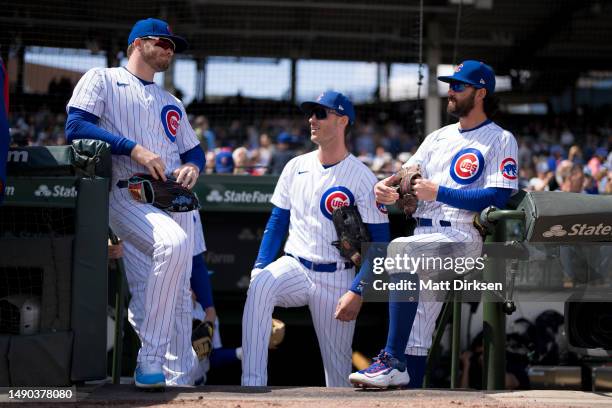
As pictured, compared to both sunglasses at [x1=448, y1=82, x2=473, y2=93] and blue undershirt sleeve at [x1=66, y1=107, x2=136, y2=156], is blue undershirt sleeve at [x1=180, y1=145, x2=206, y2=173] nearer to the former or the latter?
blue undershirt sleeve at [x1=66, y1=107, x2=136, y2=156]

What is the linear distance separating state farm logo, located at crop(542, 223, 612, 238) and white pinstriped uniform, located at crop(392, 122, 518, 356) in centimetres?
43

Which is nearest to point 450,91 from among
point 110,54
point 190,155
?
point 190,155

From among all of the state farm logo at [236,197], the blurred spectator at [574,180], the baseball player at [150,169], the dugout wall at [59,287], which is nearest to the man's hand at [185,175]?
the baseball player at [150,169]

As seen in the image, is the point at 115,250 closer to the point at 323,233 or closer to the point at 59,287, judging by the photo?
the point at 59,287

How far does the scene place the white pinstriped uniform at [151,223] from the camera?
345cm

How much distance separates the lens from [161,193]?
358 centimetres

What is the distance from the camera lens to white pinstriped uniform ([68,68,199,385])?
3.45m

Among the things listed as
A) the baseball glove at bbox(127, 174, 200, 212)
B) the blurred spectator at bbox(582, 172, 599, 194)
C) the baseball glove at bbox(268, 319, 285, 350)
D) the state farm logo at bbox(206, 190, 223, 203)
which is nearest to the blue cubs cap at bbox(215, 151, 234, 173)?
the state farm logo at bbox(206, 190, 223, 203)

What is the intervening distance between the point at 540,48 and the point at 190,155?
16.0 metres

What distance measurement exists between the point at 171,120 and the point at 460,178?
4.38 feet

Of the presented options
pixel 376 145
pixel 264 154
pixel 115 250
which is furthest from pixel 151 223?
pixel 376 145

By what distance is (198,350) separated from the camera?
427 cm

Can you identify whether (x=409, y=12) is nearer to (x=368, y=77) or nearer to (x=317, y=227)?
(x=368, y=77)

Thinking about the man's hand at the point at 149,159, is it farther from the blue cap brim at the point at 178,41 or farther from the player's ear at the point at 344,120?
the player's ear at the point at 344,120
